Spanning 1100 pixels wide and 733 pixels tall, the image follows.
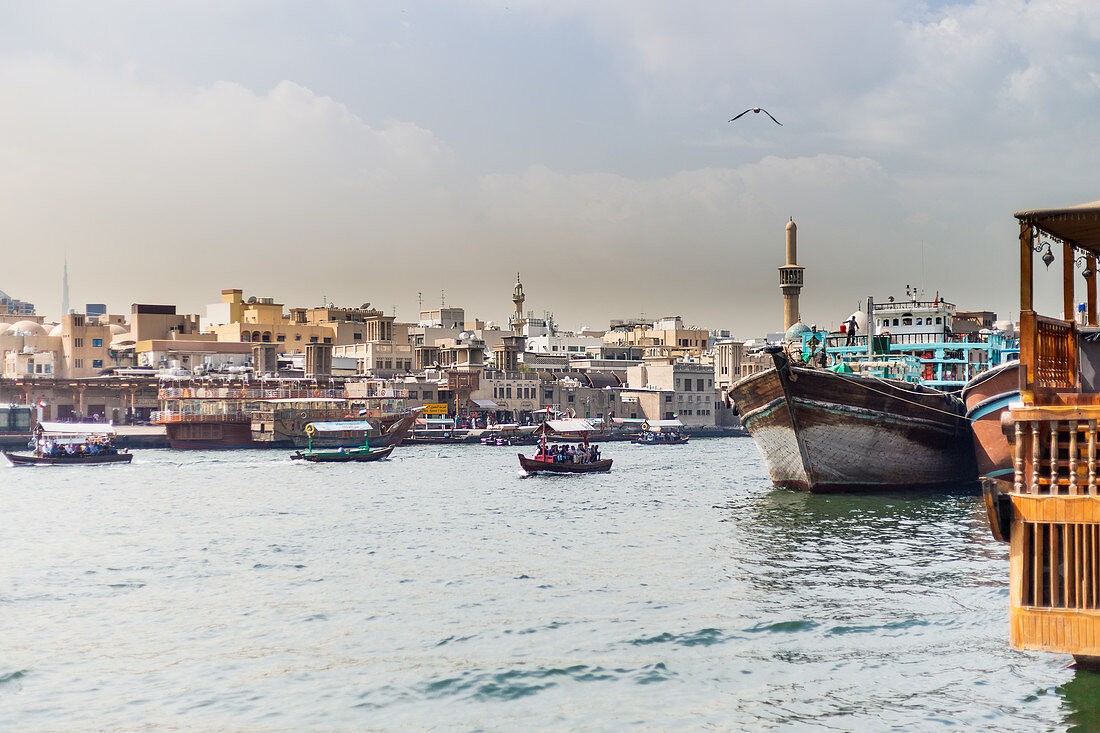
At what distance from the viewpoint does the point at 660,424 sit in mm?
116312

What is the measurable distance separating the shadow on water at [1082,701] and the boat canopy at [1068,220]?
5.73 m

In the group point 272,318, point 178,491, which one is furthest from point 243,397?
point 178,491

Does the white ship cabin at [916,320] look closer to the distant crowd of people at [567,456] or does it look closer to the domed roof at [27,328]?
the distant crowd of people at [567,456]

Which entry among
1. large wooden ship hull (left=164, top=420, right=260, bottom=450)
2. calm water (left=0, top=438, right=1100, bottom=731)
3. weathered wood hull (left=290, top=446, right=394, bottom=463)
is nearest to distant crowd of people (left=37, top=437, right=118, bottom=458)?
weathered wood hull (left=290, top=446, right=394, bottom=463)

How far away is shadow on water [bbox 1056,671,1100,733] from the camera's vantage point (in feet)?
43.7

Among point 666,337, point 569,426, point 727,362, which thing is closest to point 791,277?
point 569,426

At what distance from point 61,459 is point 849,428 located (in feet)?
156

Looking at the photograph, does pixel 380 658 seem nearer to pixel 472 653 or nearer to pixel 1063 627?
pixel 472 653

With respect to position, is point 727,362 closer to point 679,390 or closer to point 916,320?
point 679,390

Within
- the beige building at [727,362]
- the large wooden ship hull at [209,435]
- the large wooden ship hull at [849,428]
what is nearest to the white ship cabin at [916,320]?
the large wooden ship hull at [849,428]

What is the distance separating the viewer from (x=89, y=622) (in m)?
21.7

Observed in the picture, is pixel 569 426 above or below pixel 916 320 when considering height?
below

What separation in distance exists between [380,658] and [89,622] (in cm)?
715

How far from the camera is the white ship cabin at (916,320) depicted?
57344 mm
